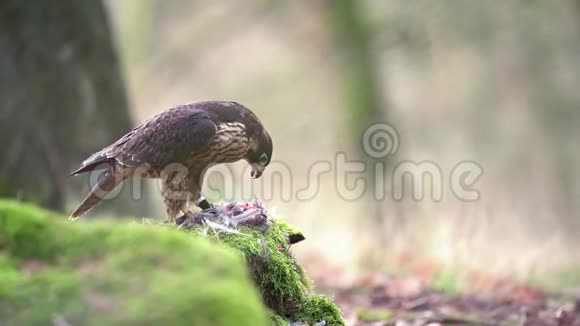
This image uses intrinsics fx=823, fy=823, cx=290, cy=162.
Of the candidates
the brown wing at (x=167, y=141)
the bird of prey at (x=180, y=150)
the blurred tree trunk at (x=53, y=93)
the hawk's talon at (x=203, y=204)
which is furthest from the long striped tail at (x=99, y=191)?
the blurred tree trunk at (x=53, y=93)

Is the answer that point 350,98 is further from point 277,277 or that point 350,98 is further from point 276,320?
point 276,320

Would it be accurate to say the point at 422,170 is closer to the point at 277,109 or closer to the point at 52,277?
the point at 277,109

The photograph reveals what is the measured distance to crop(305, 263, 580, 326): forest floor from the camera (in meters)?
5.72

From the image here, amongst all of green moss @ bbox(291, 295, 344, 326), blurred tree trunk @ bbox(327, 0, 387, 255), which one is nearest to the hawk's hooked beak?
green moss @ bbox(291, 295, 344, 326)

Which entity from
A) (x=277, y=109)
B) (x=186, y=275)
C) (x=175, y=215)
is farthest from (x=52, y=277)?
(x=277, y=109)

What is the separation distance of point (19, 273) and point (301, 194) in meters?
10.1

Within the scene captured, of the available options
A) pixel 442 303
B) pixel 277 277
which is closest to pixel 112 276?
pixel 277 277

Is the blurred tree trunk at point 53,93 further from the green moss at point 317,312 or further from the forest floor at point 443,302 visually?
the green moss at point 317,312

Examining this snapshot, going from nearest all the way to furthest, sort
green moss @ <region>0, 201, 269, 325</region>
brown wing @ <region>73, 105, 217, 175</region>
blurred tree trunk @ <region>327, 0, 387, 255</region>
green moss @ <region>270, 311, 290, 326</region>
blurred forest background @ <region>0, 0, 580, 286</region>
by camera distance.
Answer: green moss @ <region>0, 201, 269, 325</region> → green moss @ <region>270, 311, 290, 326</region> → brown wing @ <region>73, 105, 217, 175</region> → blurred forest background @ <region>0, 0, 580, 286</region> → blurred tree trunk @ <region>327, 0, 387, 255</region>

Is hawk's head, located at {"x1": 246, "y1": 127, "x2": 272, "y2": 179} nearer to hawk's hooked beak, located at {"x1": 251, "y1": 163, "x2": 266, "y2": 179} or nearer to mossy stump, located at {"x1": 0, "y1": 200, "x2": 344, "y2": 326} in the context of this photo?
hawk's hooked beak, located at {"x1": 251, "y1": 163, "x2": 266, "y2": 179}

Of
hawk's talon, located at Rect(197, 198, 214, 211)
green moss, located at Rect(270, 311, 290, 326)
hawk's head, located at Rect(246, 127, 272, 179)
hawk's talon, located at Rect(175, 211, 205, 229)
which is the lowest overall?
green moss, located at Rect(270, 311, 290, 326)

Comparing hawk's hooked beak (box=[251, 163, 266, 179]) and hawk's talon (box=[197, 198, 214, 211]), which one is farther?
hawk's hooked beak (box=[251, 163, 266, 179])

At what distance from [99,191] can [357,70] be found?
8960 millimetres

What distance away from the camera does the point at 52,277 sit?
2.79 meters
